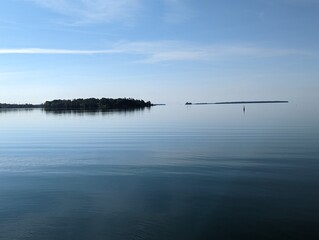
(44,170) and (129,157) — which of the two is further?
(129,157)

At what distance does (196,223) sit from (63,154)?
25774 mm

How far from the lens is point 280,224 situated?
15781 millimetres

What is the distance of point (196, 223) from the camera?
1619 centimetres

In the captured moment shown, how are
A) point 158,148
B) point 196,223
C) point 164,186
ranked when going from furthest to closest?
point 158,148, point 164,186, point 196,223

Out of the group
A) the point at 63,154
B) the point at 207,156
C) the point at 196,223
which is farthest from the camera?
the point at 63,154

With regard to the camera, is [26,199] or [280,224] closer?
[280,224]

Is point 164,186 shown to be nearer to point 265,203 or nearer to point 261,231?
point 265,203

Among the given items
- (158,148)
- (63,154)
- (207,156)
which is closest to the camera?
(207,156)

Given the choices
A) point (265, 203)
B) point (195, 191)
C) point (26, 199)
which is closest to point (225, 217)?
point (265, 203)

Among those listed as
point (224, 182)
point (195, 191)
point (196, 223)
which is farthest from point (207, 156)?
point (196, 223)

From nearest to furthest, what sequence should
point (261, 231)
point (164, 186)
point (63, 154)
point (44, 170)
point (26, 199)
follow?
point (261, 231) < point (26, 199) < point (164, 186) < point (44, 170) < point (63, 154)

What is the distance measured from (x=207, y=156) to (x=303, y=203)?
52.4 feet

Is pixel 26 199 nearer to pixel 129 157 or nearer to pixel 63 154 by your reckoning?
pixel 129 157

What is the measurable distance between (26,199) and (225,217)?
1161 centimetres
